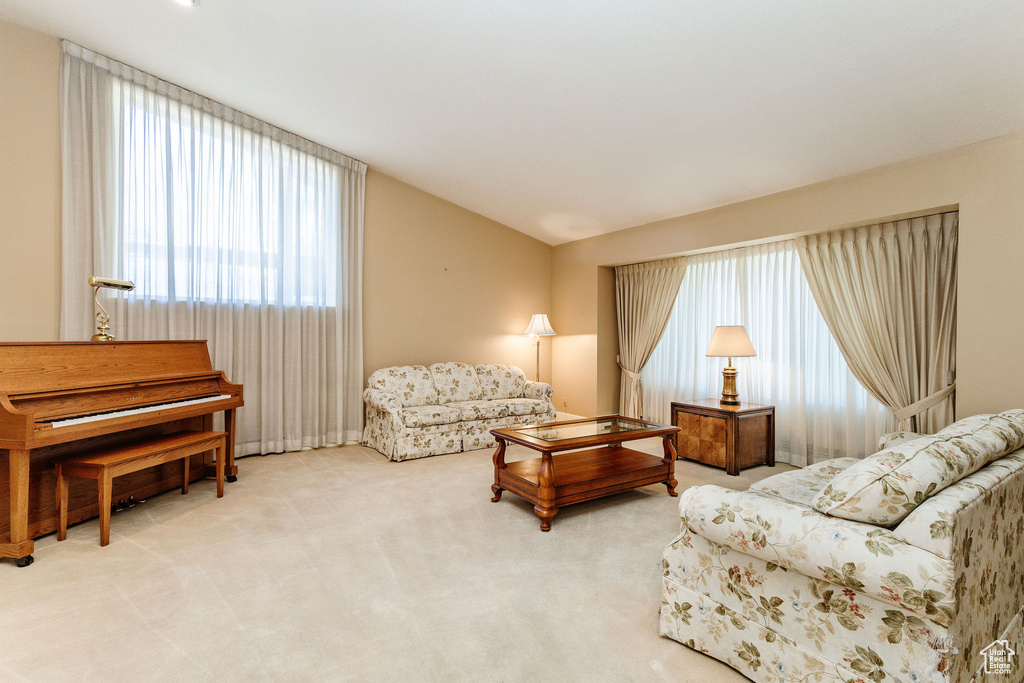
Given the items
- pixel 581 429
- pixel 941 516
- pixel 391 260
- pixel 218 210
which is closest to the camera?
pixel 941 516

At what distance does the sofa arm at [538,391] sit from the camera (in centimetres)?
556

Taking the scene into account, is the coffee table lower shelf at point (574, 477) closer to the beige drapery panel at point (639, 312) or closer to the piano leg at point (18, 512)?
the beige drapery panel at point (639, 312)

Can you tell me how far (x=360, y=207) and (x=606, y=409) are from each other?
3785 mm

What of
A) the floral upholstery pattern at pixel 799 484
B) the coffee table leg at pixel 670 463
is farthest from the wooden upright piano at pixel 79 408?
the floral upholstery pattern at pixel 799 484

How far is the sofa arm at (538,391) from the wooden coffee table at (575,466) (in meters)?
1.64

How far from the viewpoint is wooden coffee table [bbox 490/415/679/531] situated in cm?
295

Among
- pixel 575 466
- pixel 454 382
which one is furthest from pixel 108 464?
pixel 454 382

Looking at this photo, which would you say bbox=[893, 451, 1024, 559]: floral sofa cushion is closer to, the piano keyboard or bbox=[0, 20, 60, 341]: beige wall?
the piano keyboard

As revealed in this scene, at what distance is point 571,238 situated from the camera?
21.2ft

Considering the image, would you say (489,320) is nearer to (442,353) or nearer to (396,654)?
(442,353)

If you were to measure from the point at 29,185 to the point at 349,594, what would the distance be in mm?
3597

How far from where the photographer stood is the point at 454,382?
5.49 metres

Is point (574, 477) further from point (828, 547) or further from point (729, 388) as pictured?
point (729, 388)

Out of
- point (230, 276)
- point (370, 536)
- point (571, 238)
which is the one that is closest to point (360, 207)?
point (230, 276)
